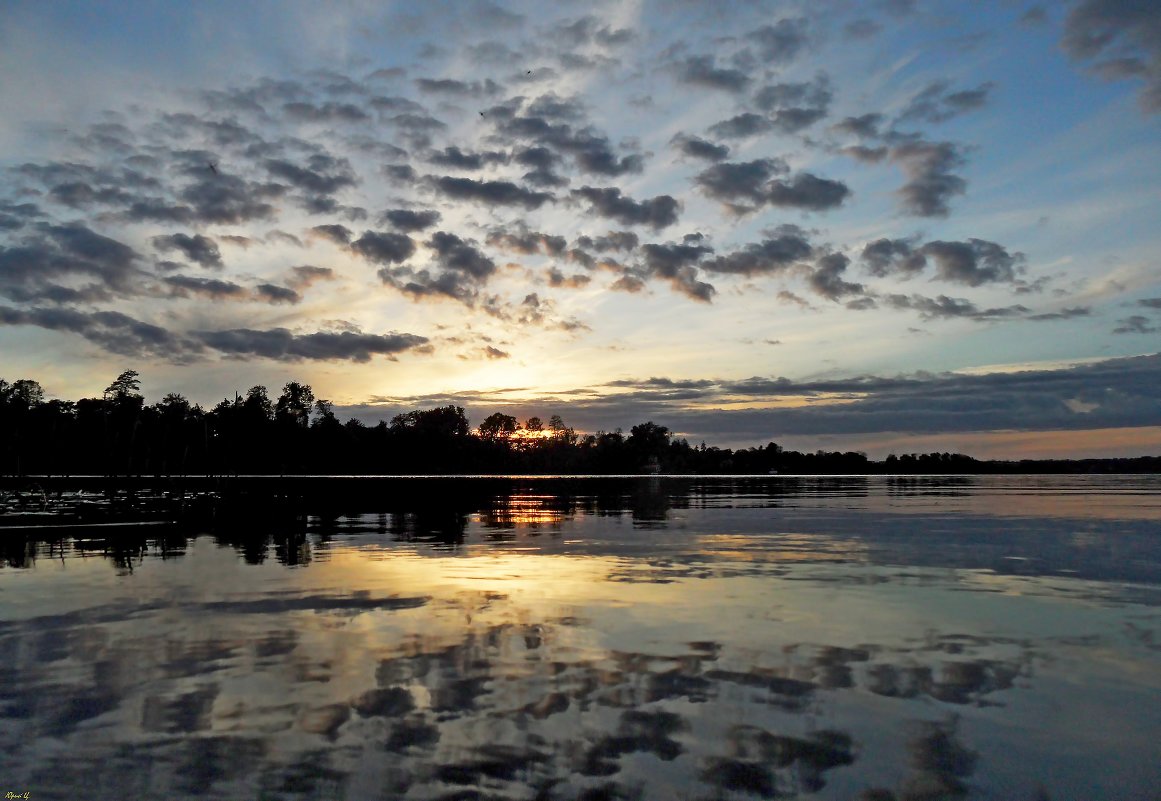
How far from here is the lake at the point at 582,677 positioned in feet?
30.3

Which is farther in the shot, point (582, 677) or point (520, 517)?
point (520, 517)

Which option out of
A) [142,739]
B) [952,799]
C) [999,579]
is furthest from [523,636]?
[999,579]

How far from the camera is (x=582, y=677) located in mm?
13094

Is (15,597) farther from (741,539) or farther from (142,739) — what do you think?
(741,539)

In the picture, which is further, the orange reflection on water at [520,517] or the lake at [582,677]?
the orange reflection on water at [520,517]

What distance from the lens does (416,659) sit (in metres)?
14.2

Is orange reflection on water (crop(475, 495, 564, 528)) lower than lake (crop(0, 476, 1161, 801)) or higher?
higher

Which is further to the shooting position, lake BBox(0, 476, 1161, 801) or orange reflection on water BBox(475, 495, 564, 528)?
orange reflection on water BBox(475, 495, 564, 528)

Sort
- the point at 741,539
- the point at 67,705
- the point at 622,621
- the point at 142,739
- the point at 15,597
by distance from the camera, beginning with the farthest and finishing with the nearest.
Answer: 1. the point at 741,539
2. the point at 15,597
3. the point at 622,621
4. the point at 67,705
5. the point at 142,739

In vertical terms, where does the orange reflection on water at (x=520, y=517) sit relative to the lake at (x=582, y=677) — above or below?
above

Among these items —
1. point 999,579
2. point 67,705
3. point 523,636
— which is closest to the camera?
point 67,705

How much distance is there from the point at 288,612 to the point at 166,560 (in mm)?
12065

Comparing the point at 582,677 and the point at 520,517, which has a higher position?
the point at 520,517

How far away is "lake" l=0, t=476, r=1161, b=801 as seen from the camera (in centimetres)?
924
